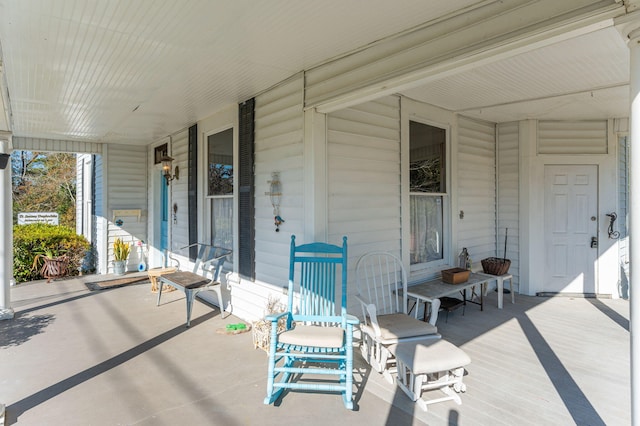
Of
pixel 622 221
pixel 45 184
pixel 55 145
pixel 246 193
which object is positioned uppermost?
pixel 55 145

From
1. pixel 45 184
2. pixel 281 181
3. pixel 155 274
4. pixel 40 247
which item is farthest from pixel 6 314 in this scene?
pixel 45 184

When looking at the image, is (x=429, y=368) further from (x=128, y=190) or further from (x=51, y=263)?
(x=51, y=263)

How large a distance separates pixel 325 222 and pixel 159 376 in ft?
6.19

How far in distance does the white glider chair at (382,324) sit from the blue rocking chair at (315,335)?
0.27 m

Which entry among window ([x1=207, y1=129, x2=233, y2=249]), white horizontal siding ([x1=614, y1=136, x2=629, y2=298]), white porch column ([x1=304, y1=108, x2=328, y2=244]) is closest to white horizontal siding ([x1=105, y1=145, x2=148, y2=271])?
window ([x1=207, y1=129, x2=233, y2=249])

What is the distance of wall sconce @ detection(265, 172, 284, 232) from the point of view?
150 inches

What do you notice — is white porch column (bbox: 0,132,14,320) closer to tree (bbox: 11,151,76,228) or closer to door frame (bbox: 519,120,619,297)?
door frame (bbox: 519,120,619,297)

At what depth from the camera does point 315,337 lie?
8.77 feet

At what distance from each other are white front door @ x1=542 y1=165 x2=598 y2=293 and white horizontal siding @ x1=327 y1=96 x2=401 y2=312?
2788 mm

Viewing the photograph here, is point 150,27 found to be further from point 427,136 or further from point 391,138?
point 427,136

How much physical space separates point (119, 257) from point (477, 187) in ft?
21.8

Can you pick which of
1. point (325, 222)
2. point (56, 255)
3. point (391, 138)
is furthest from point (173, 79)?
point (56, 255)

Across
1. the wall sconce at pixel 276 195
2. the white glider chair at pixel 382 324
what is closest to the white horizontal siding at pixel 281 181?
the wall sconce at pixel 276 195

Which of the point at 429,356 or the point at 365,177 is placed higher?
the point at 365,177
